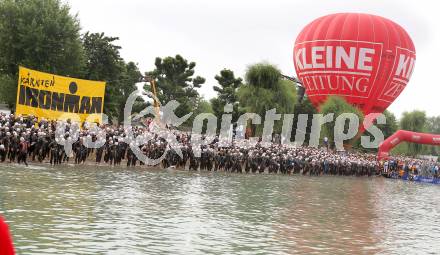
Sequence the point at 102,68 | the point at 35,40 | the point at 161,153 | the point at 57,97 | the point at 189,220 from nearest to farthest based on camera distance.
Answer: the point at 189,220 < the point at 57,97 < the point at 161,153 < the point at 35,40 < the point at 102,68

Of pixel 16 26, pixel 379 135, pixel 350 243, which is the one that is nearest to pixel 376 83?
pixel 379 135

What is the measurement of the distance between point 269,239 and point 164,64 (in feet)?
240

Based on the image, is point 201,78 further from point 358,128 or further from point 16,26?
point 16,26

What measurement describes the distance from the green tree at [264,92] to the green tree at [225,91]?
12844mm

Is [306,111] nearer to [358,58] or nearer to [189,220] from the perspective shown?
[358,58]

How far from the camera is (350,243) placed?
13.2 metres

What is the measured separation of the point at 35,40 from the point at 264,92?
91.5ft

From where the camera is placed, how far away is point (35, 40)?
160 feet

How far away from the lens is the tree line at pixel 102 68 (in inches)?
1930

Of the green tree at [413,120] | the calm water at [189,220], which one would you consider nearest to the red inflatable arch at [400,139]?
the calm water at [189,220]

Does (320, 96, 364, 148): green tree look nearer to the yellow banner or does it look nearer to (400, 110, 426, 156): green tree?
the yellow banner

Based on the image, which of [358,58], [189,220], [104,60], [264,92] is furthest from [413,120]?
[189,220]

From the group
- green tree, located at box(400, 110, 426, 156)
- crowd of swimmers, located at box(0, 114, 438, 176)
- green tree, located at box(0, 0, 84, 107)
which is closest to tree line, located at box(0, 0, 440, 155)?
green tree, located at box(0, 0, 84, 107)

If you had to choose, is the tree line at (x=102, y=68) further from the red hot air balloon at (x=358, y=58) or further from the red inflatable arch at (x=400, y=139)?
the red inflatable arch at (x=400, y=139)
